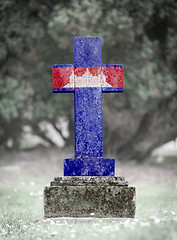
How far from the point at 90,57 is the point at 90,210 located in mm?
2178

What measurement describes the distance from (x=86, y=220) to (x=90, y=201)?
0.26 meters

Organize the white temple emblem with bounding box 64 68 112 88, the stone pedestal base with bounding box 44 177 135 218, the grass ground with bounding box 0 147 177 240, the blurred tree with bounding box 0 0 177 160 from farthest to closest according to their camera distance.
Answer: the blurred tree with bounding box 0 0 177 160 → the white temple emblem with bounding box 64 68 112 88 → the stone pedestal base with bounding box 44 177 135 218 → the grass ground with bounding box 0 147 177 240

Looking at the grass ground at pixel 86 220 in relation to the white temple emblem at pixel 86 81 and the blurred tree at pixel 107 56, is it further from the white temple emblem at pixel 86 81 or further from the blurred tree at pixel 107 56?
the white temple emblem at pixel 86 81

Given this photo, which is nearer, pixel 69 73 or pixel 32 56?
pixel 69 73

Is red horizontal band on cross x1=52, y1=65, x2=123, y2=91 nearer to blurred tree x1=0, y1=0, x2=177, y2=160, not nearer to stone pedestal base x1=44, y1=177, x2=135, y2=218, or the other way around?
stone pedestal base x1=44, y1=177, x2=135, y2=218

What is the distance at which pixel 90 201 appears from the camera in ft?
15.0

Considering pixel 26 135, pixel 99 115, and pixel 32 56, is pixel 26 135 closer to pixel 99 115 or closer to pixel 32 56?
pixel 32 56

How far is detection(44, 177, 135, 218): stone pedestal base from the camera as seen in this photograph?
4.57 m

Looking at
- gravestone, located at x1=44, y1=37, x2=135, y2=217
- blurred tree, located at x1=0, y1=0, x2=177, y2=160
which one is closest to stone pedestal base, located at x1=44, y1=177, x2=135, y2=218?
gravestone, located at x1=44, y1=37, x2=135, y2=217

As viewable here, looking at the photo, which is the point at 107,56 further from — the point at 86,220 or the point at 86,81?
the point at 86,220

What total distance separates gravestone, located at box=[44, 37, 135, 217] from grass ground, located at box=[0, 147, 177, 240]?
203 mm

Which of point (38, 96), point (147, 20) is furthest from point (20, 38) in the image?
point (147, 20)

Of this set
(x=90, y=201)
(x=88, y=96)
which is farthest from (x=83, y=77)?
(x=90, y=201)

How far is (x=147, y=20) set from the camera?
10.1 m
